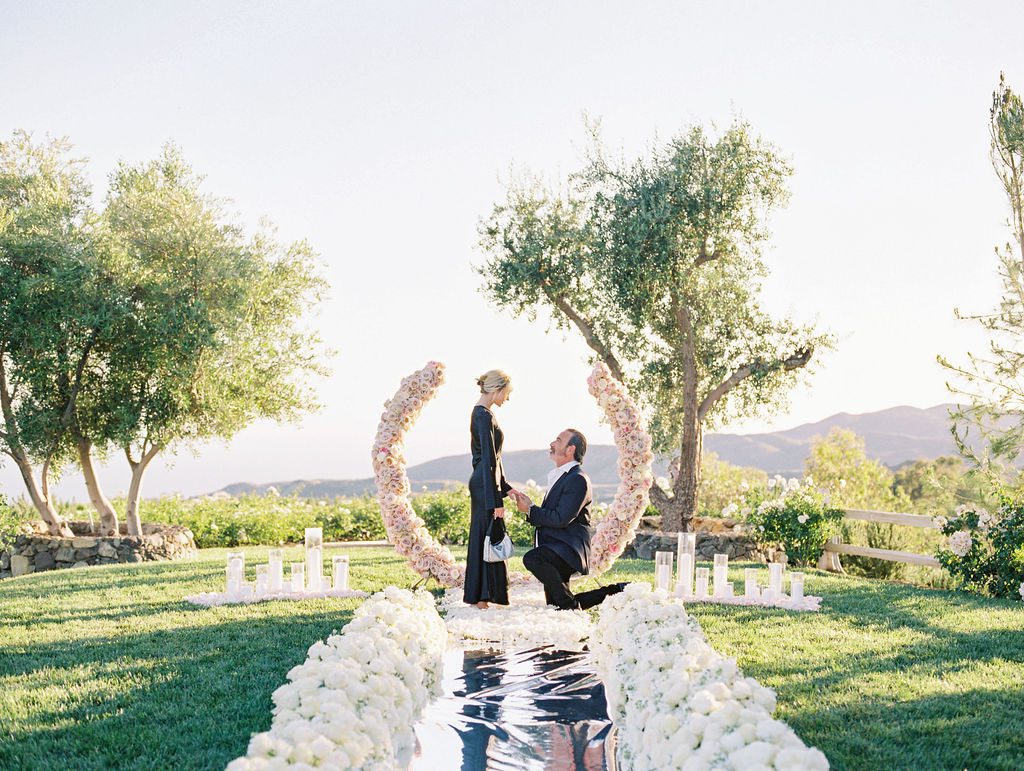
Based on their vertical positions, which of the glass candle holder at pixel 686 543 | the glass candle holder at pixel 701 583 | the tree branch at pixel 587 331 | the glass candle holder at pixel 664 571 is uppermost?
the tree branch at pixel 587 331

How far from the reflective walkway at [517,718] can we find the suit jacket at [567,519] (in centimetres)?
150

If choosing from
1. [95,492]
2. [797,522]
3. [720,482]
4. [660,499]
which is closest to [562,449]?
[797,522]

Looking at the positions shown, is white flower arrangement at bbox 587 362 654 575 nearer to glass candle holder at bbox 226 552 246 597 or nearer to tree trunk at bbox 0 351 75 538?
glass candle holder at bbox 226 552 246 597

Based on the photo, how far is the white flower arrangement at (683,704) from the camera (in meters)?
2.85


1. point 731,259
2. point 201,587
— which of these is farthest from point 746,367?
point 201,587

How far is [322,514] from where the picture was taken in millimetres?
16984

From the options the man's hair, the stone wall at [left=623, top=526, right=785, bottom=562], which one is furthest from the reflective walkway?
the stone wall at [left=623, top=526, right=785, bottom=562]

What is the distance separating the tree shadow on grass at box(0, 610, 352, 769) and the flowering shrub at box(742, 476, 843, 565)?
8.35 meters

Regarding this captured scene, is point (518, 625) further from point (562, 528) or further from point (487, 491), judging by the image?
point (487, 491)

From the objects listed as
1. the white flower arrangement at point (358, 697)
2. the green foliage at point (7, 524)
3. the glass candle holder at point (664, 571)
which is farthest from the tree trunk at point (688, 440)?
the green foliage at point (7, 524)

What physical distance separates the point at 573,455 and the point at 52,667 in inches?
181

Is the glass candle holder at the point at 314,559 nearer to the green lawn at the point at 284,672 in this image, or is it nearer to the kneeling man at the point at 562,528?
the green lawn at the point at 284,672

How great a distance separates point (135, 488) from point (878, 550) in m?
13.0

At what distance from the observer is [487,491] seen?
26.3ft
